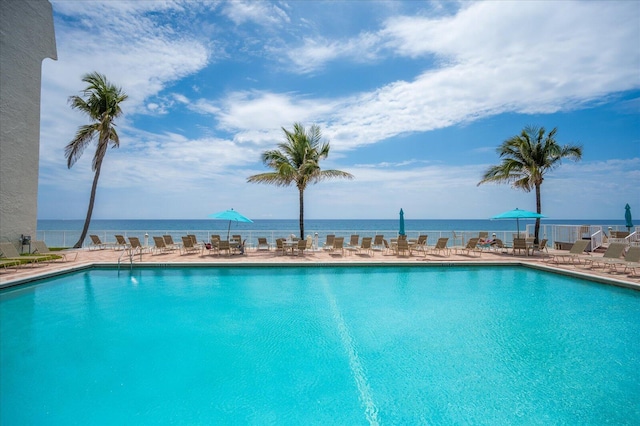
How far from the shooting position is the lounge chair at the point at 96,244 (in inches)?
589

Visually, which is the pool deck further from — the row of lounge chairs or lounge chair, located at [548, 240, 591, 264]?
lounge chair, located at [548, 240, 591, 264]

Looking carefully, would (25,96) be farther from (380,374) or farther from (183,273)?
(380,374)

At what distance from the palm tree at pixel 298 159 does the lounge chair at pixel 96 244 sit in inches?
288

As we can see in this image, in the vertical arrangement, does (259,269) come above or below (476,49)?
below

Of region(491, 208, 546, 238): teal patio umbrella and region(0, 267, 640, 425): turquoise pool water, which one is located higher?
region(491, 208, 546, 238): teal patio umbrella

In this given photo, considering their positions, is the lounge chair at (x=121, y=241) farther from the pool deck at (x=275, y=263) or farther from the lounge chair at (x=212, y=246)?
the lounge chair at (x=212, y=246)

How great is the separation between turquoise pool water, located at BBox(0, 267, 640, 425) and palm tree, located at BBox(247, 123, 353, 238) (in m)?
7.42

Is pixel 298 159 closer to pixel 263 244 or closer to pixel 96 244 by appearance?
pixel 263 244

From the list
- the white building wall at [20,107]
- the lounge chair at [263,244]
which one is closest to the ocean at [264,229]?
the lounge chair at [263,244]

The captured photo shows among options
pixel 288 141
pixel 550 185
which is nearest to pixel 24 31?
pixel 288 141

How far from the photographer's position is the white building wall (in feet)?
36.8

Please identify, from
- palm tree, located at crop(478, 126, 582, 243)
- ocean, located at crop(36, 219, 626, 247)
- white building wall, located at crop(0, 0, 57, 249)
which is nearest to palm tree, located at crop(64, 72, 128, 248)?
ocean, located at crop(36, 219, 626, 247)

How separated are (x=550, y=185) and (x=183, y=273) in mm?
16424

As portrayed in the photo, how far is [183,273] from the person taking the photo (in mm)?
10742
